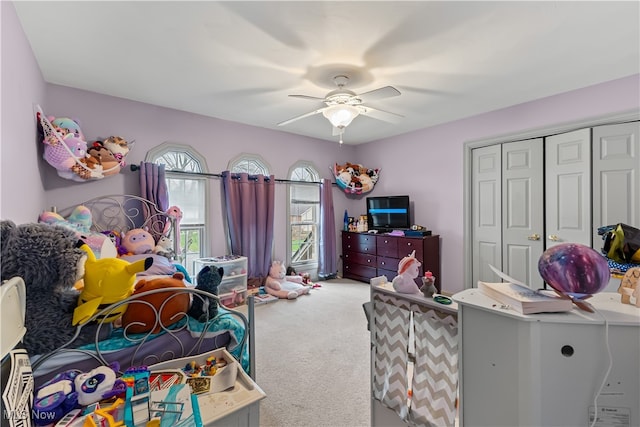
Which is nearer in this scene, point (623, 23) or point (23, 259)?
point (23, 259)

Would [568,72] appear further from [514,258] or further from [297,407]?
[297,407]

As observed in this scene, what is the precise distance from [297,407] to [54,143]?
9.54ft

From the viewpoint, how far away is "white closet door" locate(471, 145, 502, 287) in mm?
3671

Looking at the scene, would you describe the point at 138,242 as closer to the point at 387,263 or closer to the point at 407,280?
the point at 407,280

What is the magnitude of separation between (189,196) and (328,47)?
2.65 m

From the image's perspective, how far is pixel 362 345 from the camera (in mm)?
2623

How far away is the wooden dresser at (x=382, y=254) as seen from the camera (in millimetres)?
4059

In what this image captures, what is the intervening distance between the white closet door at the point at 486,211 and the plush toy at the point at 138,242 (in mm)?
4011

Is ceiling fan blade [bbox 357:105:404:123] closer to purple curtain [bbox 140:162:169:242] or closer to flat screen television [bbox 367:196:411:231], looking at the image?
flat screen television [bbox 367:196:411:231]

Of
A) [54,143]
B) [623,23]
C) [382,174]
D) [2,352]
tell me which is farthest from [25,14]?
[382,174]

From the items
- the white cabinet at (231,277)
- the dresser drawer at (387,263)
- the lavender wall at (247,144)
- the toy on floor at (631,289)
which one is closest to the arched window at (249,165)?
the lavender wall at (247,144)

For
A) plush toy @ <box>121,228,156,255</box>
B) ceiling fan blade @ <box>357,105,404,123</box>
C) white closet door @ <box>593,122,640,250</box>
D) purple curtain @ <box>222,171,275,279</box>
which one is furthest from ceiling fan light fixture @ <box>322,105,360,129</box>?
white closet door @ <box>593,122,640,250</box>

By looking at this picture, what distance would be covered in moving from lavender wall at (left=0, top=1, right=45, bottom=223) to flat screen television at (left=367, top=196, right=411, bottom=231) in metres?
4.17

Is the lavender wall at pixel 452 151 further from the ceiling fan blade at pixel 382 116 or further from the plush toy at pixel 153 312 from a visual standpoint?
the plush toy at pixel 153 312
